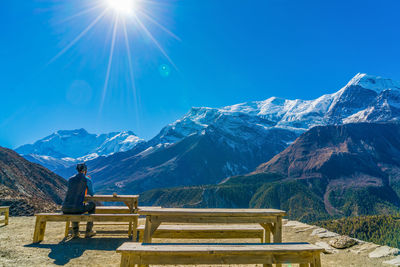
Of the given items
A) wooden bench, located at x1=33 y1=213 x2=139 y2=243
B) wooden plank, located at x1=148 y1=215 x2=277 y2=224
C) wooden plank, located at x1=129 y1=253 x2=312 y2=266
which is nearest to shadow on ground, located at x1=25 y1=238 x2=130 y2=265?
wooden bench, located at x1=33 y1=213 x2=139 y2=243

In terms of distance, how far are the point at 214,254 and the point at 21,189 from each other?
26.2 m

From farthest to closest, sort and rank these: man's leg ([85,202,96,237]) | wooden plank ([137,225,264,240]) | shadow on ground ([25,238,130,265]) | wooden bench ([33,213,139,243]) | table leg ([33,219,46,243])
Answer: man's leg ([85,202,96,237]) < table leg ([33,219,46,243]) < wooden bench ([33,213,139,243]) < shadow on ground ([25,238,130,265]) < wooden plank ([137,225,264,240])

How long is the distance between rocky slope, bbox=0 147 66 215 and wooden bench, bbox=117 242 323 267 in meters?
13.4

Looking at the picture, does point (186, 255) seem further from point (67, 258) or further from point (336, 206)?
point (336, 206)

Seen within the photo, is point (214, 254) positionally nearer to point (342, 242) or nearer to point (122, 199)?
point (342, 242)

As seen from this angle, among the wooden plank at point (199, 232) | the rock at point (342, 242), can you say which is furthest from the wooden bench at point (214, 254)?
the rock at point (342, 242)

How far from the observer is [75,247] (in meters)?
7.34

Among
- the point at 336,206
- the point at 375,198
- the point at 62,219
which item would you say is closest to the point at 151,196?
the point at 336,206

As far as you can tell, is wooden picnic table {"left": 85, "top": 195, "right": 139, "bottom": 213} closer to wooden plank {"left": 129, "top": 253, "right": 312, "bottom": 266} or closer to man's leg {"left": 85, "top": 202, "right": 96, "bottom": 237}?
man's leg {"left": 85, "top": 202, "right": 96, "bottom": 237}

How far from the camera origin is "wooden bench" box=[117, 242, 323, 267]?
3.79 m

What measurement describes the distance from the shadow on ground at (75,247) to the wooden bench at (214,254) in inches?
138

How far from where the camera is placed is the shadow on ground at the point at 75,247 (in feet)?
21.1

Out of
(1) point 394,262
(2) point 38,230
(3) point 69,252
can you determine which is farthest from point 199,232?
(2) point 38,230

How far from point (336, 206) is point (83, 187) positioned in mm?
212791
